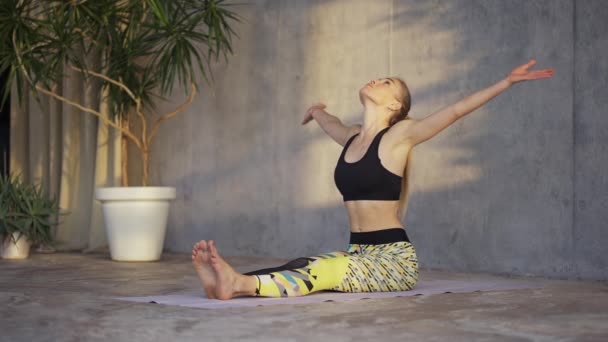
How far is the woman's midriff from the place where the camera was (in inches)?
127

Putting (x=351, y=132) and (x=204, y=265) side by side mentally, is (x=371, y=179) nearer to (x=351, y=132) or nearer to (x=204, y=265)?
(x=351, y=132)

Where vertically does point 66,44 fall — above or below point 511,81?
above

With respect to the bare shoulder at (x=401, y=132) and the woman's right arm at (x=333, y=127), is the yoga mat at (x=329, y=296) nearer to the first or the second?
the bare shoulder at (x=401, y=132)

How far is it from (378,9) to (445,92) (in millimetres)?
668

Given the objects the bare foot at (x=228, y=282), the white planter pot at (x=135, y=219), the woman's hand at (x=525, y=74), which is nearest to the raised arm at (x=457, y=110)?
the woman's hand at (x=525, y=74)

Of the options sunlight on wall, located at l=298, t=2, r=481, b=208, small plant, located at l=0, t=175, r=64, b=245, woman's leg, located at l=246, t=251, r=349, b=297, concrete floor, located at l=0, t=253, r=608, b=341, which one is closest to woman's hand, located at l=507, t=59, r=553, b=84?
concrete floor, located at l=0, t=253, r=608, b=341

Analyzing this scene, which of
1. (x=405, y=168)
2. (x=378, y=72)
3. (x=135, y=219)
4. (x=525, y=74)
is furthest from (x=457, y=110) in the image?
(x=135, y=219)

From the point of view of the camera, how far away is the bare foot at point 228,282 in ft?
9.18

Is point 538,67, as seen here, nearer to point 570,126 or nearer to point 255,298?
A: point 570,126

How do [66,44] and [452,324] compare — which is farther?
[66,44]

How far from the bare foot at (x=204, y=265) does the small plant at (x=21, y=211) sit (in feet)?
9.16

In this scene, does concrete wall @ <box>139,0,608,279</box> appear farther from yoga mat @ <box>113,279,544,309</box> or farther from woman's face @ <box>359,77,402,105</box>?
woman's face @ <box>359,77,402,105</box>

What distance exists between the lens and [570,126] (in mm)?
3996

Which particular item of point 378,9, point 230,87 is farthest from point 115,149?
→ point 378,9
